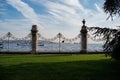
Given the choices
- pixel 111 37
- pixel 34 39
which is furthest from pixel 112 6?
pixel 34 39

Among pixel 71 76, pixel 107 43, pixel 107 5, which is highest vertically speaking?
pixel 107 5

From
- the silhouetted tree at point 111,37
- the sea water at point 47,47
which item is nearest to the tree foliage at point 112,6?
the silhouetted tree at point 111,37

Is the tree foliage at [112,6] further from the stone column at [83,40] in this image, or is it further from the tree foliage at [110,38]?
the stone column at [83,40]

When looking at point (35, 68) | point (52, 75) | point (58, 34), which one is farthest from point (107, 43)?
point (58, 34)

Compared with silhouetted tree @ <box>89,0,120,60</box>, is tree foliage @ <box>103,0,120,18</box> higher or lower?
higher

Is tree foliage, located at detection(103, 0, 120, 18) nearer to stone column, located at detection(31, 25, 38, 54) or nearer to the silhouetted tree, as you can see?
the silhouetted tree

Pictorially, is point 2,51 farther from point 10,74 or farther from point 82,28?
point 10,74

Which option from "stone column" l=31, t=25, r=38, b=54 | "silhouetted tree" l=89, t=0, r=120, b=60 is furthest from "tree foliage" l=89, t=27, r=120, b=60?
"stone column" l=31, t=25, r=38, b=54

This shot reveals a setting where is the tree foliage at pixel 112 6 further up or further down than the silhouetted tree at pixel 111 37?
further up

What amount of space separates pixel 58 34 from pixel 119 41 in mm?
18288

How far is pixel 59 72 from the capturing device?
1422 cm

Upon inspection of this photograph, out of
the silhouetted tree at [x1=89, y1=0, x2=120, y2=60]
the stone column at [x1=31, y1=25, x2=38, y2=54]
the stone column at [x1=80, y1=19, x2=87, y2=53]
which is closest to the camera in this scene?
the silhouetted tree at [x1=89, y1=0, x2=120, y2=60]

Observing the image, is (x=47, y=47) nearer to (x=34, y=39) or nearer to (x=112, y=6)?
(x=34, y=39)

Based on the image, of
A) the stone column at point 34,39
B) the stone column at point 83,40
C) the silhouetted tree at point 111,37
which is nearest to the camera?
the silhouetted tree at point 111,37
